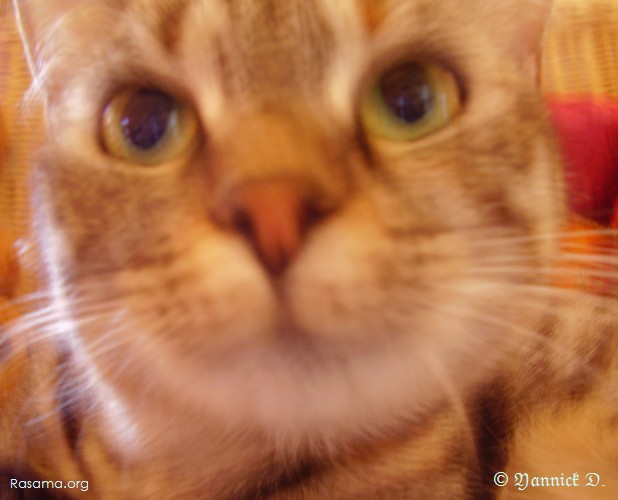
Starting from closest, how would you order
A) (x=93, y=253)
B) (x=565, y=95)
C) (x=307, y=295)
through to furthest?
(x=307, y=295), (x=93, y=253), (x=565, y=95)

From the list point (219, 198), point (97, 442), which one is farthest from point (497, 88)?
point (97, 442)

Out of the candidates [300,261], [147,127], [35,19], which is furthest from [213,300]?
[35,19]

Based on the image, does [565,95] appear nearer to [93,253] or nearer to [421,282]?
[421,282]

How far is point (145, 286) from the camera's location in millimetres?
380

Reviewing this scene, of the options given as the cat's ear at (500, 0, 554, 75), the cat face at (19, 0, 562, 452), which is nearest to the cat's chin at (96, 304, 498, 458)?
the cat face at (19, 0, 562, 452)

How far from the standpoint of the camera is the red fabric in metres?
0.54

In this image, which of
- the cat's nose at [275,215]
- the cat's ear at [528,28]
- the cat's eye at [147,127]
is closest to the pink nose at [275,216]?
the cat's nose at [275,215]

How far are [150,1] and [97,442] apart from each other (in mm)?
362

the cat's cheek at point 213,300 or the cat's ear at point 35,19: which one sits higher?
the cat's ear at point 35,19

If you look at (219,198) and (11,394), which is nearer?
(219,198)

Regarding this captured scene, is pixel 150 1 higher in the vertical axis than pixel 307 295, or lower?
higher

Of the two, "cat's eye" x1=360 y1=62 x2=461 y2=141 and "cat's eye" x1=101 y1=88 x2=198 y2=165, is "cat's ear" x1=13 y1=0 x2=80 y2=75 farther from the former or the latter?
"cat's eye" x1=360 y1=62 x2=461 y2=141

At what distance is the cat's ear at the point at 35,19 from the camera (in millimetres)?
533

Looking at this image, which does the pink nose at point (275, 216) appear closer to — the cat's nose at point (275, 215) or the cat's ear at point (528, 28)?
the cat's nose at point (275, 215)
